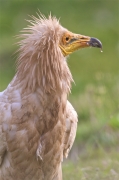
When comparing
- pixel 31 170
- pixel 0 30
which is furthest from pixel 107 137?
pixel 0 30

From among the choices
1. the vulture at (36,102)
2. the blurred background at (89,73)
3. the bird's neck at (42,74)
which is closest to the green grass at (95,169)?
the blurred background at (89,73)

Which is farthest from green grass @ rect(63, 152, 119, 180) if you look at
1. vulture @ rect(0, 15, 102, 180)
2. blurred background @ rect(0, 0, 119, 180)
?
vulture @ rect(0, 15, 102, 180)

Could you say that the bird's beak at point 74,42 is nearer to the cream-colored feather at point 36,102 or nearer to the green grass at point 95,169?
the cream-colored feather at point 36,102

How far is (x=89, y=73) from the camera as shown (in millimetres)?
17297

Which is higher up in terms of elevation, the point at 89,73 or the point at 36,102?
the point at 36,102

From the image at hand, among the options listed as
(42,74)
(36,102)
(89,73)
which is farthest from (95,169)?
(89,73)

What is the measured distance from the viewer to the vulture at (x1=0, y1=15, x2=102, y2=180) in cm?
659

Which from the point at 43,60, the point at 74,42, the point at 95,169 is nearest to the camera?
the point at 43,60

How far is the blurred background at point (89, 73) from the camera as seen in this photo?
921 cm

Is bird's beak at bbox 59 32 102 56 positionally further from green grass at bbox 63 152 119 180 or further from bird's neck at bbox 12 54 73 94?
green grass at bbox 63 152 119 180

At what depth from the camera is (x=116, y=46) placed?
18.8m

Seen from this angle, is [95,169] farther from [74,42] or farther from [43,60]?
[43,60]

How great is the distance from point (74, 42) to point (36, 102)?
0.75 m

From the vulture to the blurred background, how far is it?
1.25ft
